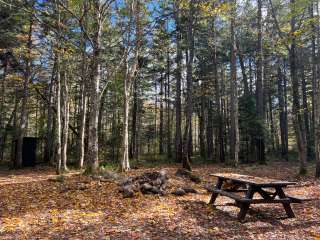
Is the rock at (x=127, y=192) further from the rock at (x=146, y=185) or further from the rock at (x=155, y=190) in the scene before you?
the rock at (x=155, y=190)

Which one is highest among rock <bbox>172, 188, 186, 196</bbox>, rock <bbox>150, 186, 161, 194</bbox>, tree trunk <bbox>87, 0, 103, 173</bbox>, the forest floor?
tree trunk <bbox>87, 0, 103, 173</bbox>

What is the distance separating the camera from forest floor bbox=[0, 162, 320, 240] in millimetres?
4902

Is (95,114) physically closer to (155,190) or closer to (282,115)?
(155,190)

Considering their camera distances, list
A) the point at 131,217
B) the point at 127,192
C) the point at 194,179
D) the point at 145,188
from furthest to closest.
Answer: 1. the point at 194,179
2. the point at 145,188
3. the point at 127,192
4. the point at 131,217

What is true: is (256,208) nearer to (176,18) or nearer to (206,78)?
(176,18)

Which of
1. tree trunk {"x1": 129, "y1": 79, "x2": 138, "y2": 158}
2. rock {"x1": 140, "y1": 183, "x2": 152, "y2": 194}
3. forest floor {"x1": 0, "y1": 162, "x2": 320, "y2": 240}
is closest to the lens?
forest floor {"x1": 0, "y1": 162, "x2": 320, "y2": 240}

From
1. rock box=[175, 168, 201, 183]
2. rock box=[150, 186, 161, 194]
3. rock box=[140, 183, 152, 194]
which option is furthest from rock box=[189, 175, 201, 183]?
rock box=[140, 183, 152, 194]

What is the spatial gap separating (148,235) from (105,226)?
92 cm

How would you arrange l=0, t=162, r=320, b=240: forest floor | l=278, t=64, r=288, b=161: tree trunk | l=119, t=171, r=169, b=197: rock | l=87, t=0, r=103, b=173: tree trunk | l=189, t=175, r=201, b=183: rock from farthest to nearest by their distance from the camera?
1. l=278, t=64, r=288, b=161: tree trunk
2. l=189, t=175, r=201, b=183: rock
3. l=87, t=0, r=103, b=173: tree trunk
4. l=119, t=171, r=169, b=197: rock
5. l=0, t=162, r=320, b=240: forest floor

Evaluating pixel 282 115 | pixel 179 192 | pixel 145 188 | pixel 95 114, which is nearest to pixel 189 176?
pixel 179 192

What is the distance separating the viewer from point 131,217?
5824 millimetres

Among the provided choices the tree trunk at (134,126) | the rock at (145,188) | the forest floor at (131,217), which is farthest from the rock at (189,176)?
the tree trunk at (134,126)

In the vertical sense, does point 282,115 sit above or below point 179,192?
above

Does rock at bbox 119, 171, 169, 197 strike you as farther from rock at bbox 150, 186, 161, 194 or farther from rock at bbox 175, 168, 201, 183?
rock at bbox 175, 168, 201, 183
